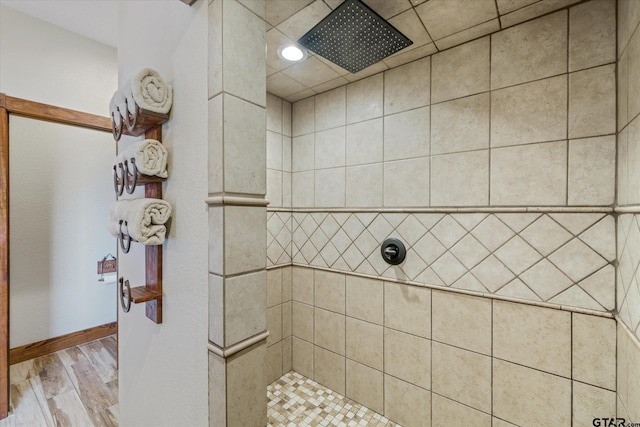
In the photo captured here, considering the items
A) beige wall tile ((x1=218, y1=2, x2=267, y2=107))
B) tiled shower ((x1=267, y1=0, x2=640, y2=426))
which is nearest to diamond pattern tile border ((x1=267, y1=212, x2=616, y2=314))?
tiled shower ((x1=267, y1=0, x2=640, y2=426))

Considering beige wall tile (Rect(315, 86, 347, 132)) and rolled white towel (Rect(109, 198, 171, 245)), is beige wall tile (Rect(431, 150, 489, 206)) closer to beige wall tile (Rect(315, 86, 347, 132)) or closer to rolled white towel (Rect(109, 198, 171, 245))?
beige wall tile (Rect(315, 86, 347, 132))

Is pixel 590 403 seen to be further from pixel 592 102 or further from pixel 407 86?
pixel 407 86

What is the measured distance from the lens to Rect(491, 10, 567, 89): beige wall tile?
1137 millimetres

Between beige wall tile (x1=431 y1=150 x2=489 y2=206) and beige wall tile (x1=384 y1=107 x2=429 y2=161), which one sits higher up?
beige wall tile (x1=384 y1=107 x2=429 y2=161)

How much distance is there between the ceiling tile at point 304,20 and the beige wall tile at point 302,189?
895mm

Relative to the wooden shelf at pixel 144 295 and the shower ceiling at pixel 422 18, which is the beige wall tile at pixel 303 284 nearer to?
the wooden shelf at pixel 144 295

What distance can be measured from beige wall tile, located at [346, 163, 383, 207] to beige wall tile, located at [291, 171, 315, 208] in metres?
0.31

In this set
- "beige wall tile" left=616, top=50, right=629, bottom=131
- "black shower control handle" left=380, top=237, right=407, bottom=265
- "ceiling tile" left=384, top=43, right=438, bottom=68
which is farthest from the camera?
"black shower control handle" left=380, top=237, right=407, bottom=265

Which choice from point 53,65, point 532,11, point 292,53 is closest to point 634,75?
point 532,11

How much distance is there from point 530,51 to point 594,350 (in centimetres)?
128

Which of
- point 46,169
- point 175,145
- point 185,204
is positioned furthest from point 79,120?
point 185,204

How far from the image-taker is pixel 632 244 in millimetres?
854

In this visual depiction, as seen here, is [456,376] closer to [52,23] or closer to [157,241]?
[157,241]

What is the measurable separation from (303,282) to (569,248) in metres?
A: 1.52
